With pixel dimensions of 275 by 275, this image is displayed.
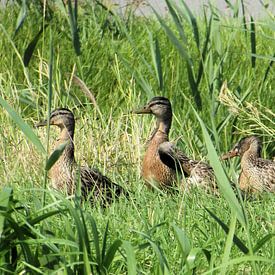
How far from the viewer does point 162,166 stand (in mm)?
7215

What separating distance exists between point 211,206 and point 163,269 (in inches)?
65.9

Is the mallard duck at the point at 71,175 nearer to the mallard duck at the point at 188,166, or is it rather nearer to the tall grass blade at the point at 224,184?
the mallard duck at the point at 188,166

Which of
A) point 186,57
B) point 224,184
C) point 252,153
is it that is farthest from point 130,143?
point 224,184

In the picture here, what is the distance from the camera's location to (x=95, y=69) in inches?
330

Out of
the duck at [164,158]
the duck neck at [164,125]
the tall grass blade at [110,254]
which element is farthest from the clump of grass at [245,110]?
the tall grass blade at [110,254]

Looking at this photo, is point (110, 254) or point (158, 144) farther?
point (158, 144)

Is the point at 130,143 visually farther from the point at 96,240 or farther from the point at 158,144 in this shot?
the point at 96,240

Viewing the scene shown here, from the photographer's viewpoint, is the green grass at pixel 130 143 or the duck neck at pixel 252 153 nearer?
the green grass at pixel 130 143

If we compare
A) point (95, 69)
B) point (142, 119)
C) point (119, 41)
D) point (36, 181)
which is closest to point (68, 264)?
point (36, 181)

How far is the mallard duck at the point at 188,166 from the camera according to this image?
6601 mm

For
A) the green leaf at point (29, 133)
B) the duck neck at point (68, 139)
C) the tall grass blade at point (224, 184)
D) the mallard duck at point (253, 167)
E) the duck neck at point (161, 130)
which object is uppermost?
the green leaf at point (29, 133)

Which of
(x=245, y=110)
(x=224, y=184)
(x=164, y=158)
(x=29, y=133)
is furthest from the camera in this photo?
(x=164, y=158)

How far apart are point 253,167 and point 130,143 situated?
778 millimetres

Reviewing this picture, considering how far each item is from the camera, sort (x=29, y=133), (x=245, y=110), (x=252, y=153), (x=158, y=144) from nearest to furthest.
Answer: (x=29, y=133), (x=245, y=110), (x=252, y=153), (x=158, y=144)
